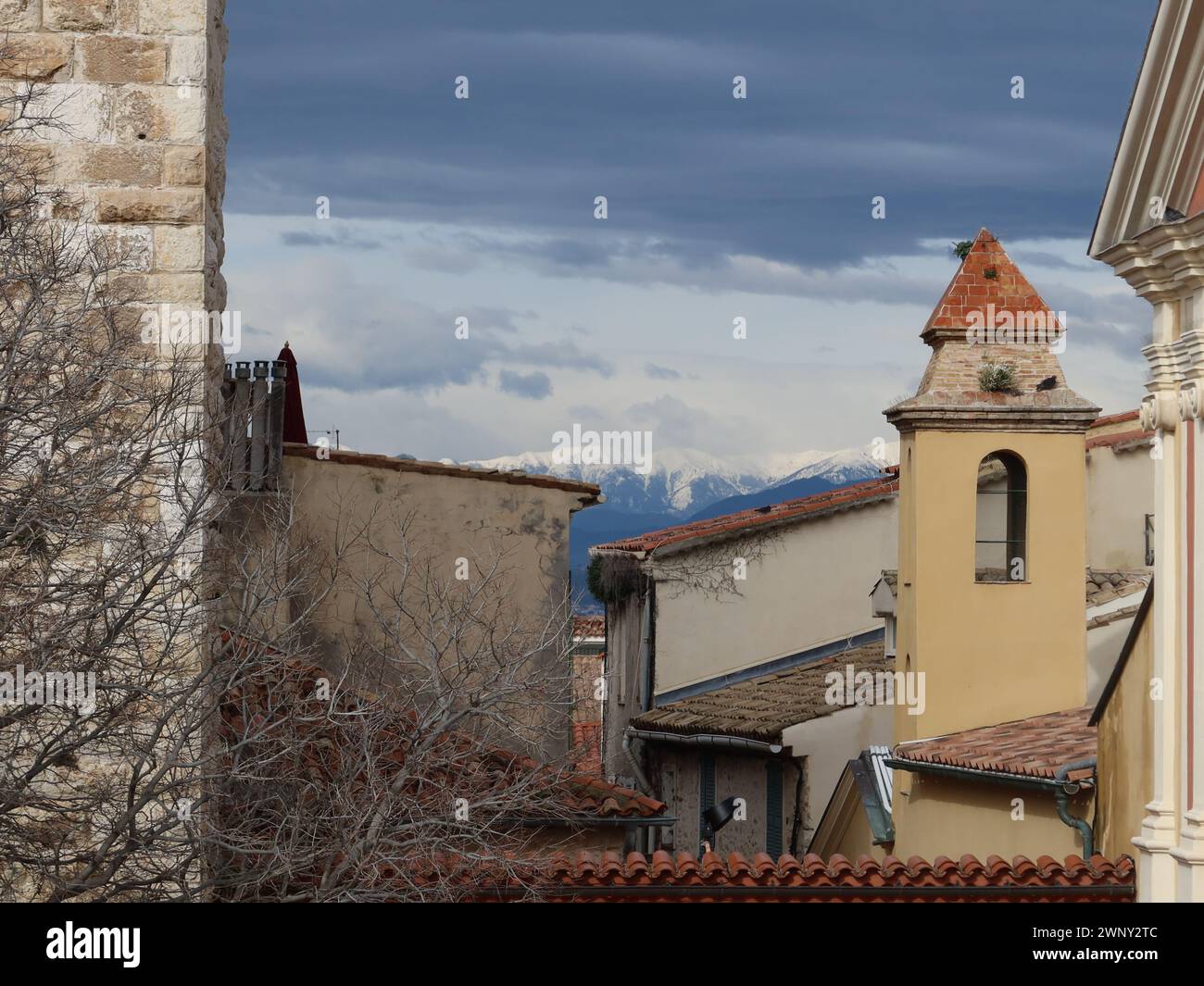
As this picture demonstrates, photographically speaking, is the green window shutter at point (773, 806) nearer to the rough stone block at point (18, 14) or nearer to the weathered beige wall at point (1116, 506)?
the weathered beige wall at point (1116, 506)

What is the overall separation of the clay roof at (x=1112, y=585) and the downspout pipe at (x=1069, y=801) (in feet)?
16.9

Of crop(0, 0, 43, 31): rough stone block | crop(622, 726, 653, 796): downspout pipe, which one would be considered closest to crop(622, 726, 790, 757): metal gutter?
crop(622, 726, 653, 796): downspout pipe

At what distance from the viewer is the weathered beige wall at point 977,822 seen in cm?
1358

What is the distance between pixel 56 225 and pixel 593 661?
22366 mm

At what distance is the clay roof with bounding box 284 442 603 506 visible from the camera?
14648 mm

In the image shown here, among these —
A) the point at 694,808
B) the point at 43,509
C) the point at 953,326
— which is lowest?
the point at 694,808

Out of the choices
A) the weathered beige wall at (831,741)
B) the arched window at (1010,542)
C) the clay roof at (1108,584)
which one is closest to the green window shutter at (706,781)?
the weathered beige wall at (831,741)

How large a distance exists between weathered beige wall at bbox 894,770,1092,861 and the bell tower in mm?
849

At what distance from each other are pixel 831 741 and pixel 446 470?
26.5 ft

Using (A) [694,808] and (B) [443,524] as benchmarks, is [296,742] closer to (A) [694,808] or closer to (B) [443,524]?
(B) [443,524]

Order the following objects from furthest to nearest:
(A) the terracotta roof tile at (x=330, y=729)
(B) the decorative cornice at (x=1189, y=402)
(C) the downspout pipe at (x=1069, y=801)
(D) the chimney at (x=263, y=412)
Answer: (C) the downspout pipe at (x=1069, y=801), (D) the chimney at (x=263, y=412), (B) the decorative cornice at (x=1189, y=402), (A) the terracotta roof tile at (x=330, y=729)

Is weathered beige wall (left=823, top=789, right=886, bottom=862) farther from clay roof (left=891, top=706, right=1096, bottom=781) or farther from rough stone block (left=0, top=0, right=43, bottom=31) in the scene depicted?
rough stone block (left=0, top=0, right=43, bottom=31)

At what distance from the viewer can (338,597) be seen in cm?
1448

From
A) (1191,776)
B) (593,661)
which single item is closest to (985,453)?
(1191,776)
